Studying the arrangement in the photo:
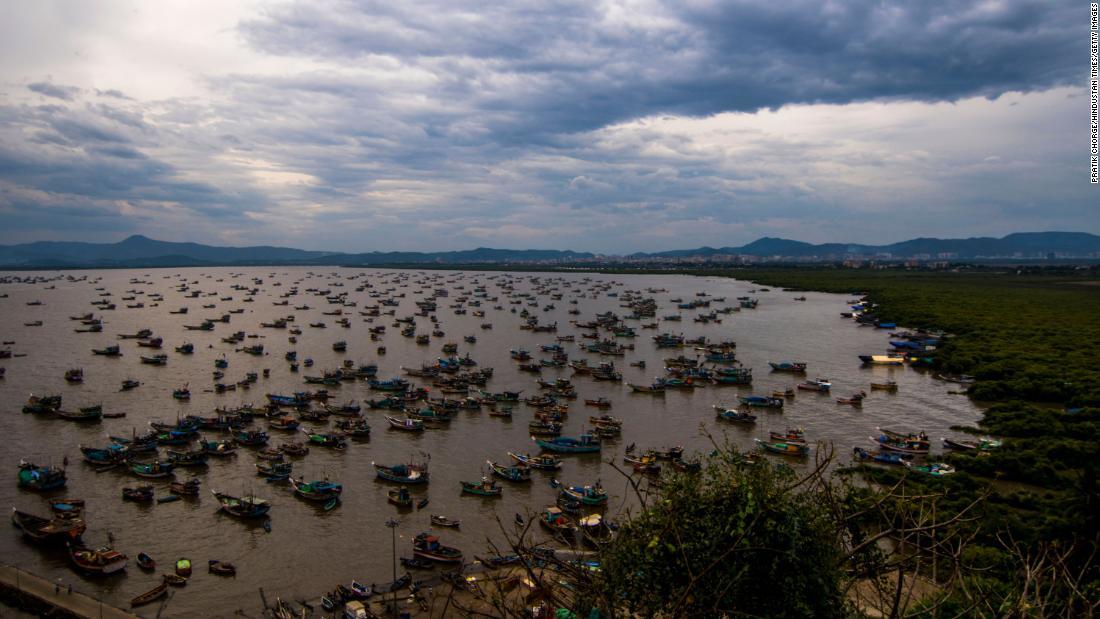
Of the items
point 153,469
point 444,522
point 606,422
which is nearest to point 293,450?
point 153,469

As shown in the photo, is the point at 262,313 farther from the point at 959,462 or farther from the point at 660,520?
the point at 660,520

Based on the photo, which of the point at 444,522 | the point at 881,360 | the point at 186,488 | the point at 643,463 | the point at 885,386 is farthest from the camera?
the point at 881,360

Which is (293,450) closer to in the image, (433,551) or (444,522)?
(444,522)

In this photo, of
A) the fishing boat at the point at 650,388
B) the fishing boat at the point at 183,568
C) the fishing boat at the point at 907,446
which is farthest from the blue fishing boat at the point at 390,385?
the fishing boat at the point at 907,446

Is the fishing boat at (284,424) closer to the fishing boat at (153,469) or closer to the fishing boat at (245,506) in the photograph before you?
the fishing boat at (153,469)

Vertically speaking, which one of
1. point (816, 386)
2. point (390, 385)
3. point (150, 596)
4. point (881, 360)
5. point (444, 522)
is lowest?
point (150, 596)

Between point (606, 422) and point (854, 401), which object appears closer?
point (606, 422)

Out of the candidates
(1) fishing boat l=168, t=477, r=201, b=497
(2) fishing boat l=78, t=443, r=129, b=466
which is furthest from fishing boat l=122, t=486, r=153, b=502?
(2) fishing boat l=78, t=443, r=129, b=466
